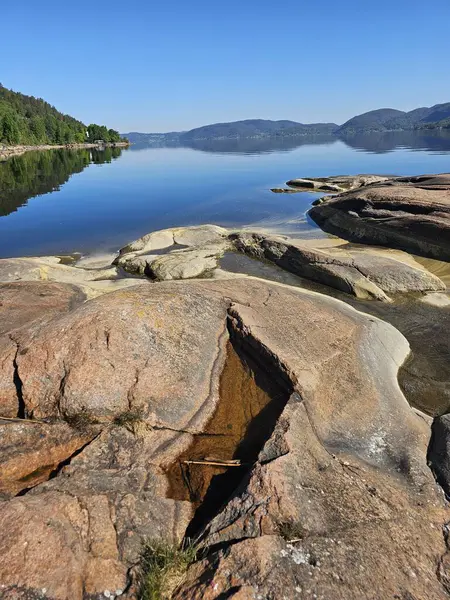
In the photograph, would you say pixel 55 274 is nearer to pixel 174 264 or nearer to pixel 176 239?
pixel 174 264

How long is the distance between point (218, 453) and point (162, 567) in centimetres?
261

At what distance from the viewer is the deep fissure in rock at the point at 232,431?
6680 millimetres

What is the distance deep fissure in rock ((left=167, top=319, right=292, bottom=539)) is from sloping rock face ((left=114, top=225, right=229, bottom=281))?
1116 cm

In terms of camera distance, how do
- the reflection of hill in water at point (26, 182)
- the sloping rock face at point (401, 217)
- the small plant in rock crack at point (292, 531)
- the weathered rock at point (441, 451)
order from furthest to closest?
the reflection of hill in water at point (26, 182), the sloping rock face at point (401, 217), the weathered rock at point (441, 451), the small plant in rock crack at point (292, 531)

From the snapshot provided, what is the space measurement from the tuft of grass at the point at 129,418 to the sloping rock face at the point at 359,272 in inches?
502

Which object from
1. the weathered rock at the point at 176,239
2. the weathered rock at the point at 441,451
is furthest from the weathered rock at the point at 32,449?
the weathered rock at the point at 176,239

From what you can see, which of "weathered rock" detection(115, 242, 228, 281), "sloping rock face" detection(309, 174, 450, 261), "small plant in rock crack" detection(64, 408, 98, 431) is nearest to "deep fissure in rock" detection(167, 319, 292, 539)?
"small plant in rock crack" detection(64, 408, 98, 431)

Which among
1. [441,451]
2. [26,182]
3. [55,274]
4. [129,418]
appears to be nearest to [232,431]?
[129,418]

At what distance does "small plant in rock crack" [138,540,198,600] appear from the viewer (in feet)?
15.7

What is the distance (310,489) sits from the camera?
6.23 m

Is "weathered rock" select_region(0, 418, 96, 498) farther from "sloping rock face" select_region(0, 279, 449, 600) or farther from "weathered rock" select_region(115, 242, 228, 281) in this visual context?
"weathered rock" select_region(115, 242, 228, 281)

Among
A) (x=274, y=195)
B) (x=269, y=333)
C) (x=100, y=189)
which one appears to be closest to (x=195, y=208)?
(x=274, y=195)

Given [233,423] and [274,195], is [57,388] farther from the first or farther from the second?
[274,195]

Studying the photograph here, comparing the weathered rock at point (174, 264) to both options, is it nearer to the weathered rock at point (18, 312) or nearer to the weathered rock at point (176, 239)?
the weathered rock at point (176, 239)
